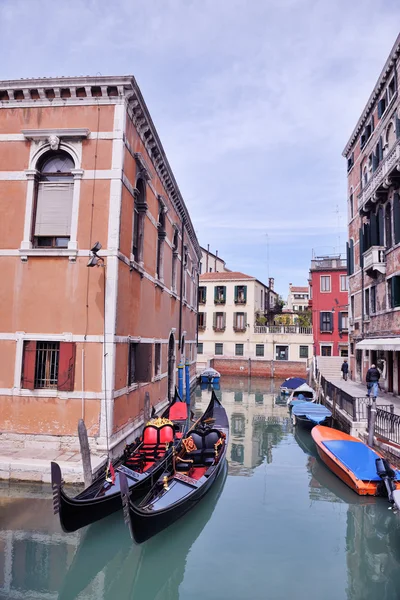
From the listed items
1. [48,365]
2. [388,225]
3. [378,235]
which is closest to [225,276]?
→ [378,235]

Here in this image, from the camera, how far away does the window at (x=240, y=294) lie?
107ft

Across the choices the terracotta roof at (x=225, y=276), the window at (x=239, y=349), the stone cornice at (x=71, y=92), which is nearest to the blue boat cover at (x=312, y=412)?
the stone cornice at (x=71, y=92)

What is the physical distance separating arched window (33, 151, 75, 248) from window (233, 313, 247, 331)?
24.6m

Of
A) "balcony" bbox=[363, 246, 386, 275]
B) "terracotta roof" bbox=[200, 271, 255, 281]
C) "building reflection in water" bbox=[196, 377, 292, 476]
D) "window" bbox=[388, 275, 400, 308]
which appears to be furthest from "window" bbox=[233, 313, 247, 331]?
"window" bbox=[388, 275, 400, 308]

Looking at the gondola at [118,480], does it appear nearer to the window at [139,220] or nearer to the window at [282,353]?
the window at [139,220]

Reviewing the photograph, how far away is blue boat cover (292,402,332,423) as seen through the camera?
12.9m

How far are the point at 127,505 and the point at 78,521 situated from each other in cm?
101

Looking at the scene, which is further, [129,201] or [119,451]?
[129,201]

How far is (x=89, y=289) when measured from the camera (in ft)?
26.5

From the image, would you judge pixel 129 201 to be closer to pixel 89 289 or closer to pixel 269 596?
pixel 89 289

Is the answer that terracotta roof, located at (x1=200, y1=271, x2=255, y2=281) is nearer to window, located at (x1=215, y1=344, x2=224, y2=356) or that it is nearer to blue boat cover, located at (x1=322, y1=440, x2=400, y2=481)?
window, located at (x1=215, y1=344, x2=224, y2=356)

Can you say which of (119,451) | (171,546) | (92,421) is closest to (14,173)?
(92,421)

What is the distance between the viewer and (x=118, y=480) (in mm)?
6207

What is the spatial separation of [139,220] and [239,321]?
2313 cm
